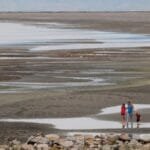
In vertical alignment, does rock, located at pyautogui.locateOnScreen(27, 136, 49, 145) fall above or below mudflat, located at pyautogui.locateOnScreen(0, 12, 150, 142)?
below

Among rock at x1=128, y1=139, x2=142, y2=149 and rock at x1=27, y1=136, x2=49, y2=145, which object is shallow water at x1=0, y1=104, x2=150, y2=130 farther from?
rock at x1=128, y1=139, x2=142, y2=149

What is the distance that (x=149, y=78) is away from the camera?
39.0 m

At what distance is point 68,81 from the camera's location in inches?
1515

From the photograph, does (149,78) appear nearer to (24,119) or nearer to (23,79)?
(23,79)

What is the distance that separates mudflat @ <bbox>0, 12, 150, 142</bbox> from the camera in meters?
28.4

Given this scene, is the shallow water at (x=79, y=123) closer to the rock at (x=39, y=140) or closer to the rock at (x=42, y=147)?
the rock at (x=39, y=140)

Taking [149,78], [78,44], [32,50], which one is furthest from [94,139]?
[78,44]

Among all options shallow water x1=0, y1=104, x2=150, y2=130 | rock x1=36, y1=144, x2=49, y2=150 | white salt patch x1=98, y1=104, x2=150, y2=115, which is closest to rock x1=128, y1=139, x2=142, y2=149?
rock x1=36, y1=144, x2=49, y2=150

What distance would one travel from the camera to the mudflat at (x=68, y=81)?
93.2ft

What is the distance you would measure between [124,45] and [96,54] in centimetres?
1046

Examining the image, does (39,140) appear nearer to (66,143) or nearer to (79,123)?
(66,143)

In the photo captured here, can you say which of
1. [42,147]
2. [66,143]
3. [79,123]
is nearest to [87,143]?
[66,143]

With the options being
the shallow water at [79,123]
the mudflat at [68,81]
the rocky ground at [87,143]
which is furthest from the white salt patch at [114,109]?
the rocky ground at [87,143]

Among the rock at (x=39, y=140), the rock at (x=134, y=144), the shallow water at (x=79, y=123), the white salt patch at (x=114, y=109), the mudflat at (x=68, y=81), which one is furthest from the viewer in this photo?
the mudflat at (x=68, y=81)
